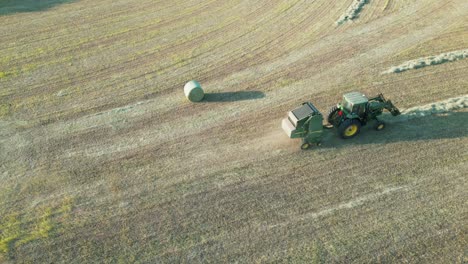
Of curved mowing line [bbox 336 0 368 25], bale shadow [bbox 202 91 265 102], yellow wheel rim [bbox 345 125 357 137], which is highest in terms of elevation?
curved mowing line [bbox 336 0 368 25]

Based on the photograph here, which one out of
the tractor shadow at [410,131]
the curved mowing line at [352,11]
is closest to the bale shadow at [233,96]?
the tractor shadow at [410,131]

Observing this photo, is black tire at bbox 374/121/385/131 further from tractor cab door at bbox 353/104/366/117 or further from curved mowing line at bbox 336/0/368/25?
curved mowing line at bbox 336/0/368/25

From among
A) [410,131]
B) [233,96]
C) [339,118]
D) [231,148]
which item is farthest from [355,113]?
[233,96]

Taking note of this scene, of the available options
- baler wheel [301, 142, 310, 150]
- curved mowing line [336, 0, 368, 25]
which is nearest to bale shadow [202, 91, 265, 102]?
baler wheel [301, 142, 310, 150]

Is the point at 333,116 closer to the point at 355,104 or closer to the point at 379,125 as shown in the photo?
the point at 355,104

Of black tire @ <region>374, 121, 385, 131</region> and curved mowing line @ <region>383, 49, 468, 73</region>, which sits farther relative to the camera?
curved mowing line @ <region>383, 49, 468, 73</region>

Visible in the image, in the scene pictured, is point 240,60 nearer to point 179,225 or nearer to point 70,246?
point 179,225

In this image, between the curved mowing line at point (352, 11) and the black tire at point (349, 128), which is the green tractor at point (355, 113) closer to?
the black tire at point (349, 128)
